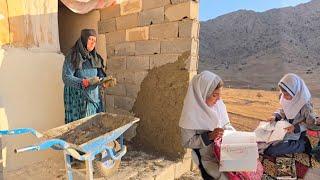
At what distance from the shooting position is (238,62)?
23.8 m

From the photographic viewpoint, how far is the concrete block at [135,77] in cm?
460

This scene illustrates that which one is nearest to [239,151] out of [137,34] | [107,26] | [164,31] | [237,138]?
[237,138]

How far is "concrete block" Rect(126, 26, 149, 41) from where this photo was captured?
4.51 m

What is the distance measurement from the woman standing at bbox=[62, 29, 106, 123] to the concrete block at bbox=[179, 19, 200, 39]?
1126mm

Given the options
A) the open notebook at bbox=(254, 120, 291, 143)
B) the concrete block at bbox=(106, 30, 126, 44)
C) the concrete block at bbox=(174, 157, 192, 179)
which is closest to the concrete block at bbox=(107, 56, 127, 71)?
the concrete block at bbox=(106, 30, 126, 44)

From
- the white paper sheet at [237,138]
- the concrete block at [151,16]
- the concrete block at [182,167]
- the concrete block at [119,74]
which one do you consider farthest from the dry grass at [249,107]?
the white paper sheet at [237,138]

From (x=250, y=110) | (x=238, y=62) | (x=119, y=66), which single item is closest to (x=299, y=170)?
(x=119, y=66)

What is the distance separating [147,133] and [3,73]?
2117 millimetres

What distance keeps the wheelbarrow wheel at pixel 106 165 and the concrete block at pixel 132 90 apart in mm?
1197

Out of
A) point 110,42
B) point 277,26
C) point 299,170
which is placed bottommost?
point 299,170

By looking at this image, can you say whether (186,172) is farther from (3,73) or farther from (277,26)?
(277,26)

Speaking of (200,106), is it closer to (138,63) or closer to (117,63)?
(138,63)

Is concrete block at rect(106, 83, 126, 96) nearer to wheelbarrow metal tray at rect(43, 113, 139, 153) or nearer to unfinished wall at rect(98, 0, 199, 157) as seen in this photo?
unfinished wall at rect(98, 0, 199, 157)

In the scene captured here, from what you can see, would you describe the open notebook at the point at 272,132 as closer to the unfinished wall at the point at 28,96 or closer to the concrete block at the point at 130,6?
the concrete block at the point at 130,6
